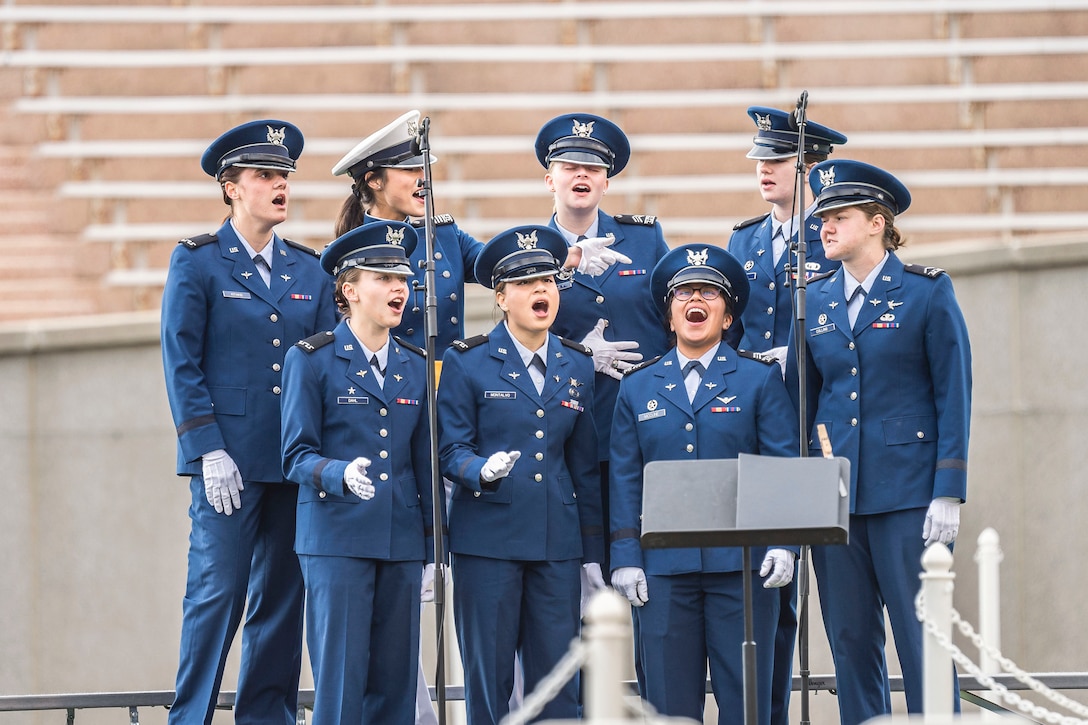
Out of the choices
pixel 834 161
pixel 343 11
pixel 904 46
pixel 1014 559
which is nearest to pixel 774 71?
pixel 904 46

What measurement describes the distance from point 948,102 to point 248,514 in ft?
22.9

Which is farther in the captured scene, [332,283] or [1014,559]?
[1014,559]

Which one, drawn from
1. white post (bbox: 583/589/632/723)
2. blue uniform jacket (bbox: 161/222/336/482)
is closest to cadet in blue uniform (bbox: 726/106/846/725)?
blue uniform jacket (bbox: 161/222/336/482)

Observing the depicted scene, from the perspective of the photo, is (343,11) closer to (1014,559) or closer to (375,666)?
(1014,559)

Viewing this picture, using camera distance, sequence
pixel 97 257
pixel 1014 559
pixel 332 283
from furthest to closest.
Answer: pixel 97 257, pixel 1014 559, pixel 332 283

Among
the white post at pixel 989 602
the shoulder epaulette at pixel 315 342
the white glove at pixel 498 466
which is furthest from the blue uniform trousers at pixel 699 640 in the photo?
the white post at pixel 989 602

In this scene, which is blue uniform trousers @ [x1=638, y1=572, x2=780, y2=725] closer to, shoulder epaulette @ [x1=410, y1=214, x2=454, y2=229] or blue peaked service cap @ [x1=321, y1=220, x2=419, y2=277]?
blue peaked service cap @ [x1=321, y1=220, x2=419, y2=277]

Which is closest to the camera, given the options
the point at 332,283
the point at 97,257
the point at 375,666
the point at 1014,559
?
the point at 375,666

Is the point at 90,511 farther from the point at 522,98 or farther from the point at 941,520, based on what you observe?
the point at 941,520

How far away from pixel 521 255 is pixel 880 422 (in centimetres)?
117

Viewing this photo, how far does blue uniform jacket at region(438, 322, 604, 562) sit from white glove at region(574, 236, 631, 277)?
0.98ft

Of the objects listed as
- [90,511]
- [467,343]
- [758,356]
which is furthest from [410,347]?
[90,511]

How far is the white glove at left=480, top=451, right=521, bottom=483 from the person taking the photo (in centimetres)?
545

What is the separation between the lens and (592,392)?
5.92m
